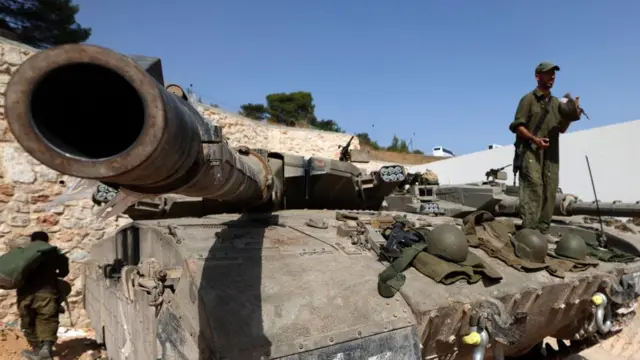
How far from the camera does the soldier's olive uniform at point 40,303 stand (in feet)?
20.9

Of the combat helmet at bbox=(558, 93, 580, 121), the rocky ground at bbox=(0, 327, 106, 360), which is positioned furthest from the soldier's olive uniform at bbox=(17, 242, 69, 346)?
the combat helmet at bbox=(558, 93, 580, 121)

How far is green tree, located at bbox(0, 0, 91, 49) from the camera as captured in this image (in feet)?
50.0

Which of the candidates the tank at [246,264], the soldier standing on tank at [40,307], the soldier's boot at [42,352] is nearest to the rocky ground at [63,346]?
the soldier's boot at [42,352]

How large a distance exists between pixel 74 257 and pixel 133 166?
821 centimetres

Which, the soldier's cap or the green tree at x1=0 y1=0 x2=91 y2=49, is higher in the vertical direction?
the green tree at x1=0 y1=0 x2=91 y2=49

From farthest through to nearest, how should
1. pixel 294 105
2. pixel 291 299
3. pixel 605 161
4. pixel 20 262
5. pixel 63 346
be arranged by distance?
pixel 294 105 → pixel 605 161 → pixel 63 346 → pixel 20 262 → pixel 291 299

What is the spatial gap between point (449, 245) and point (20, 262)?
5.15m

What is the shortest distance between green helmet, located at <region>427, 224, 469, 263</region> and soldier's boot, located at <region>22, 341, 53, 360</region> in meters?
5.46

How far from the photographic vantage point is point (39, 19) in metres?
15.6

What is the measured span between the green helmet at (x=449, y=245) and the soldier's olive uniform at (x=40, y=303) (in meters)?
5.22

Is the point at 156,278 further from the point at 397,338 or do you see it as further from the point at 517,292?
the point at 517,292

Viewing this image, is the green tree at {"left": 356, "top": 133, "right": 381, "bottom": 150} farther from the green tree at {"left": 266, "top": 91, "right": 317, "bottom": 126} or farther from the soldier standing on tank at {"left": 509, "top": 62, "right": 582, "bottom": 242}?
the soldier standing on tank at {"left": 509, "top": 62, "right": 582, "bottom": 242}

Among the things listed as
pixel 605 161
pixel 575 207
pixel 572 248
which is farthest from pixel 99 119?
pixel 605 161

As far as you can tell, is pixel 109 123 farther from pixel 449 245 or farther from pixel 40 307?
pixel 40 307
